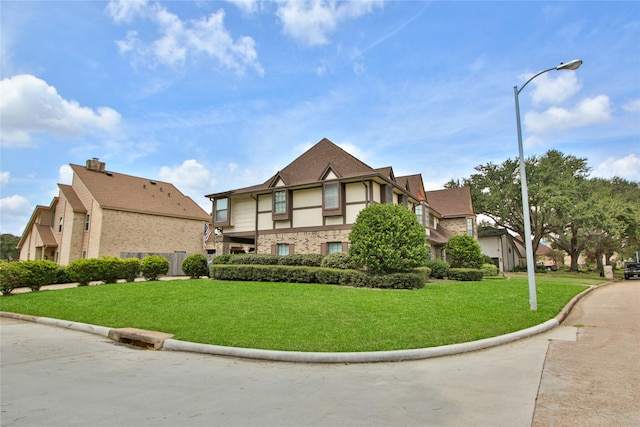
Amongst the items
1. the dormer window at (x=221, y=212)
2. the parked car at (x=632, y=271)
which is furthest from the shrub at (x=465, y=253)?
the parked car at (x=632, y=271)

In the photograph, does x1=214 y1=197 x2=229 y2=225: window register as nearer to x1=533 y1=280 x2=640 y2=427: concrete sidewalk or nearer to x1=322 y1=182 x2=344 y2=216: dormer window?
x1=322 y1=182 x2=344 y2=216: dormer window

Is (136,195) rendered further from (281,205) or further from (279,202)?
(281,205)

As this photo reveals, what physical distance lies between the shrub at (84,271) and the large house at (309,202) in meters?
8.10

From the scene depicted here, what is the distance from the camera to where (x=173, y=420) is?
4.15 metres

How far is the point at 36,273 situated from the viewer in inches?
675

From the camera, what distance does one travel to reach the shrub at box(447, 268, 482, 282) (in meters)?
23.8

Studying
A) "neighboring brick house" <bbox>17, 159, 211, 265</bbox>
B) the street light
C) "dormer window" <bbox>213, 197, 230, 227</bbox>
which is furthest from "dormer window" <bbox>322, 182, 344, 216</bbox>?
"neighboring brick house" <bbox>17, 159, 211, 265</bbox>

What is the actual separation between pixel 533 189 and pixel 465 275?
22467 millimetres

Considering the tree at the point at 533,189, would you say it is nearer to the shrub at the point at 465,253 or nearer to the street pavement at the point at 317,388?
the shrub at the point at 465,253

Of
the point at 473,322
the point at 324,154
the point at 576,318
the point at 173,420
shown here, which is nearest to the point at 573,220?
the point at 324,154

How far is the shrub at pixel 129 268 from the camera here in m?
20.4

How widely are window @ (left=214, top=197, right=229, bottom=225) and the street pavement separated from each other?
60.5ft

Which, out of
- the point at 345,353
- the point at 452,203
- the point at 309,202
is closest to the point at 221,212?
the point at 309,202

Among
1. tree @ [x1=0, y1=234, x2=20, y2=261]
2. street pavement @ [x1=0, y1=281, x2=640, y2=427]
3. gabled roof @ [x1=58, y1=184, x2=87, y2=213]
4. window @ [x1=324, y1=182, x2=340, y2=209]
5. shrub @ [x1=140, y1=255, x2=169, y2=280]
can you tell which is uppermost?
gabled roof @ [x1=58, y1=184, x2=87, y2=213]
